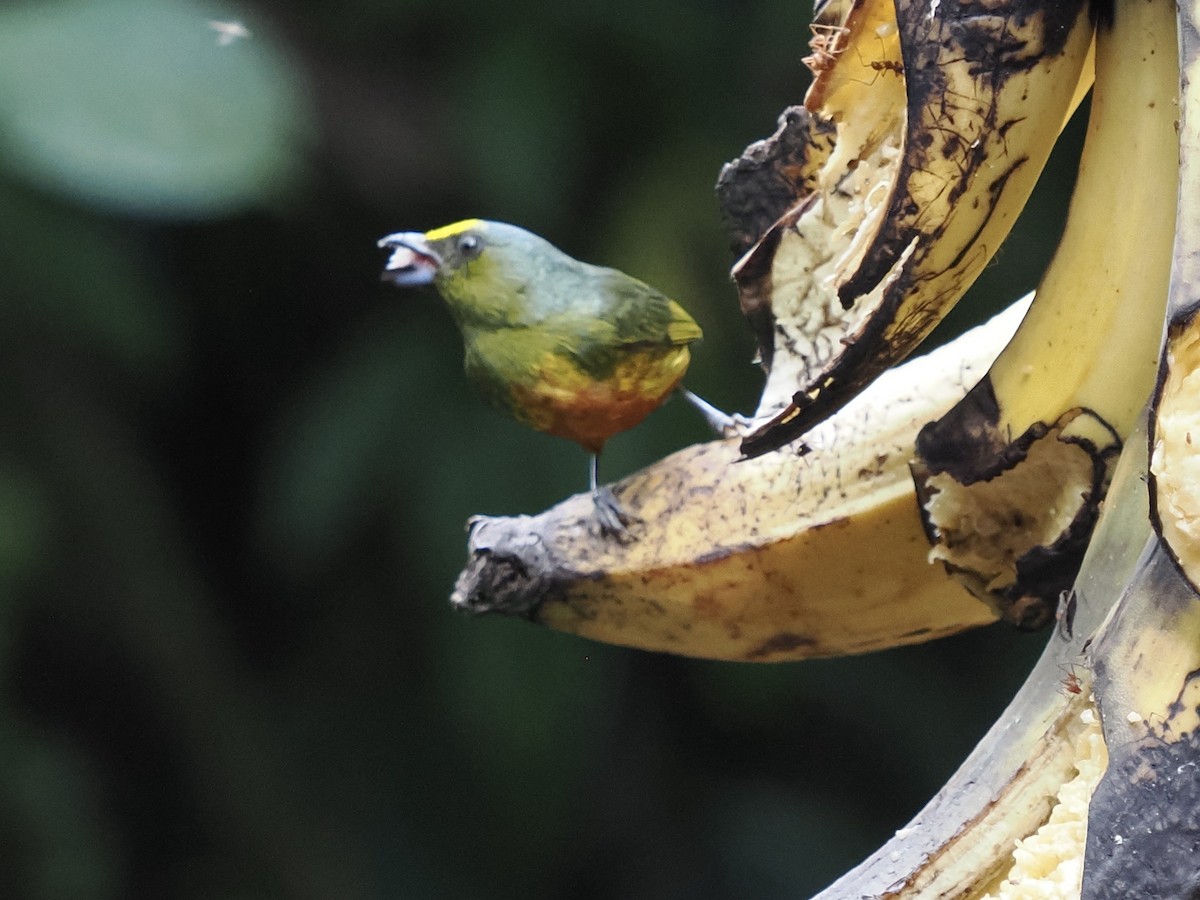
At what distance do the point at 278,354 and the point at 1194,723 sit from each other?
1.35 m

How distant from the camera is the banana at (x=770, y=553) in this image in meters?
0.62

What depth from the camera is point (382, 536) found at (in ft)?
5.06

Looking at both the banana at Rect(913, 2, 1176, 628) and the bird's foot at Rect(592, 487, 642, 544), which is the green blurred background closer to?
the bird's foot at Rect(592, 487, 642, 544)

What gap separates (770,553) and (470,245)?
37cm

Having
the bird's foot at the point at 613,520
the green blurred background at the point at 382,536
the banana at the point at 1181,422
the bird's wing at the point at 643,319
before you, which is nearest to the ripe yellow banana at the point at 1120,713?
the banana at the point at 1181,422

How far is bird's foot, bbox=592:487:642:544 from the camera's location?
27.7 inches

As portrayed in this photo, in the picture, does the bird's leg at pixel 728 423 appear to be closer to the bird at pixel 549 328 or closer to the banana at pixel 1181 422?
the bird at pixel 549 328

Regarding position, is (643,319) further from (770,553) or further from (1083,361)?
(1083,361)

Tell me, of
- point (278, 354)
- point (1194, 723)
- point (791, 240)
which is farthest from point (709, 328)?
point (1194, 723)

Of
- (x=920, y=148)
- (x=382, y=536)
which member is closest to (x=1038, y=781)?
(x=920, y=148)

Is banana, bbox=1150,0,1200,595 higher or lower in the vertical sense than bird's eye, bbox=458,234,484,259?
higher

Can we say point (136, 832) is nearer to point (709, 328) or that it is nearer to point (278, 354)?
point (278, 354)

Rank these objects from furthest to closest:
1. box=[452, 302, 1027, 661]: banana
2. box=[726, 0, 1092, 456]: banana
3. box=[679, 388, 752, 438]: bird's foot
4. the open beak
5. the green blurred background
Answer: the green blurred background
the open beak
box=[679, 388, 752, 438]: bird's foot
box=[452, 302, 1027, 661]: banana
box=[726, 0, 1092, 456]: banana

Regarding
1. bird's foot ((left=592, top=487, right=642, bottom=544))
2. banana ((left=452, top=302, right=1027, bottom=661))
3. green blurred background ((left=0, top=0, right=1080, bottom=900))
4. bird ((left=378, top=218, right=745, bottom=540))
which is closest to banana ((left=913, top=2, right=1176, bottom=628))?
banana ((left=452, top=302, right=1027, bottom=661))
